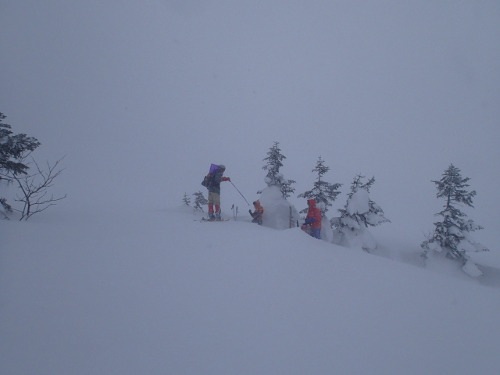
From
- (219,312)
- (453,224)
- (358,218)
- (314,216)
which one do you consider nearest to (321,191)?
(358,218)

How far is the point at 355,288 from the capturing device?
4848 mm

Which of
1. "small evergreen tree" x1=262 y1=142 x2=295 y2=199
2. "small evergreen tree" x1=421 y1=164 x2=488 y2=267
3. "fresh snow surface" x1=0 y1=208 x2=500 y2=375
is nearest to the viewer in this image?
"fresh snow surface" x1=0 y1=208 x2=500 y2=375

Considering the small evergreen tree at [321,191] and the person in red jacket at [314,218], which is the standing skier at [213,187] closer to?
the person in red jacket at [314,218]

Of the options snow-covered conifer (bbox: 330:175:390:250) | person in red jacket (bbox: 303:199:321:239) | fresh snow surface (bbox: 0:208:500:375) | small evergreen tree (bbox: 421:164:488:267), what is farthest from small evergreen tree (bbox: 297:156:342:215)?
fresh snow surface (bbox: 0:208:500:375)

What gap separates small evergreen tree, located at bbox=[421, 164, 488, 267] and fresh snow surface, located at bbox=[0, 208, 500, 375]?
29.4ft

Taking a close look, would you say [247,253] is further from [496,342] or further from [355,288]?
[496,342]

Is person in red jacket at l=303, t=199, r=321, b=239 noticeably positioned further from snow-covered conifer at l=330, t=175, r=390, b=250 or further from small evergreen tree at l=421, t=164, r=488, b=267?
small evergreen tree at l=421, t=164, r=488, b=267

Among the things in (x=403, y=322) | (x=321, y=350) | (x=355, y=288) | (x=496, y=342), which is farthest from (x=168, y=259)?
(x=496, y=342)

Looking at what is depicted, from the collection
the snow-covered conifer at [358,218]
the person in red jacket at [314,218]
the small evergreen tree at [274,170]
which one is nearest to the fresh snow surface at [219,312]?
the person in red jacket at [314,218]

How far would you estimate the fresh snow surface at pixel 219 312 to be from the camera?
8.84 ft

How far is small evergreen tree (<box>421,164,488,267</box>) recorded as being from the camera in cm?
1316

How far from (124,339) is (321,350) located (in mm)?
2509

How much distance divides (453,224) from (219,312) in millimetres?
15732

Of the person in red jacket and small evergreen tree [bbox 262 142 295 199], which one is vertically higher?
small evergreen tree [bbox 262 142 295 199]
